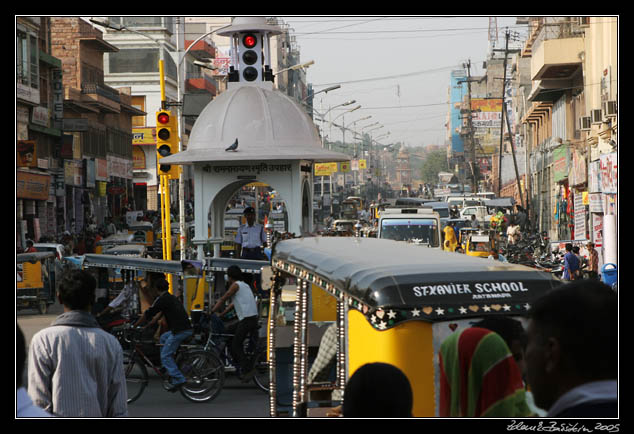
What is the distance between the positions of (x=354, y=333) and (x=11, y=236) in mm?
2205

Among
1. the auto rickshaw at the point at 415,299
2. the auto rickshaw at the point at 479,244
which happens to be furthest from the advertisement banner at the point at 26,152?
the auto rickshaw at the point at 415,299

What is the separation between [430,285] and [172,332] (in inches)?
295

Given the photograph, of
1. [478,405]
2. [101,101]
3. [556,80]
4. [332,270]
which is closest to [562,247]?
[556,80]

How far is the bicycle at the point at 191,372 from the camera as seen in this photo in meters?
13.0

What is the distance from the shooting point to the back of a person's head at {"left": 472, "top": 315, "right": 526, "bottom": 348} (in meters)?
5.27

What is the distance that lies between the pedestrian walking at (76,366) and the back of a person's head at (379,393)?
2.41 meters

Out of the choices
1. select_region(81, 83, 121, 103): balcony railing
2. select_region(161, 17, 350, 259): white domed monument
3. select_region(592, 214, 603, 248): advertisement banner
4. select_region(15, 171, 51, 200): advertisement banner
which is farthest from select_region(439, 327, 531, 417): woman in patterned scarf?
select_region(81, 83, 121, 103): balcony railing

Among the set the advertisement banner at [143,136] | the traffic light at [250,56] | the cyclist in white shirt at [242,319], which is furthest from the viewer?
the advertisement banner at [143,136]

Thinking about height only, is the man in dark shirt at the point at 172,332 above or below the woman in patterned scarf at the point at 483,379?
below

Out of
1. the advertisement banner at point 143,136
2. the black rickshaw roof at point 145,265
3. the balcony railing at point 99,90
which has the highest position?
the balcony railing at point 99,90

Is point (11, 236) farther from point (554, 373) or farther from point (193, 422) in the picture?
point (554, 373)

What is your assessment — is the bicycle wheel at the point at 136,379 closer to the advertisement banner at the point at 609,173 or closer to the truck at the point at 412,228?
the truck at the point at 412,228

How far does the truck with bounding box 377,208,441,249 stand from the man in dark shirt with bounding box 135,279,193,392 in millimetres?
13431

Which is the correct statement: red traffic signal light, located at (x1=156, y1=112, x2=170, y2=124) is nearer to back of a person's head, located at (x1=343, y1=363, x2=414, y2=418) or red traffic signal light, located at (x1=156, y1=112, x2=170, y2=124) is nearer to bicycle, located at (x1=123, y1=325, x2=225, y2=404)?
bicycle, located at (x1=123, y1=325, x2=225, y2=404)
